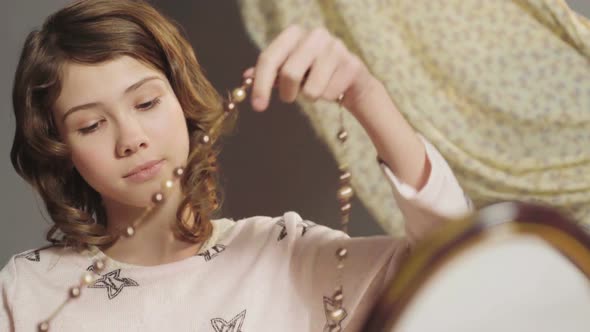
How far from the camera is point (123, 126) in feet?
1.92

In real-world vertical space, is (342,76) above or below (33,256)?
above

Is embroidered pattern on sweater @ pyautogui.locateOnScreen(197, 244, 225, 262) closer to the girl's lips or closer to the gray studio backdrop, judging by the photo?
the girl's lips

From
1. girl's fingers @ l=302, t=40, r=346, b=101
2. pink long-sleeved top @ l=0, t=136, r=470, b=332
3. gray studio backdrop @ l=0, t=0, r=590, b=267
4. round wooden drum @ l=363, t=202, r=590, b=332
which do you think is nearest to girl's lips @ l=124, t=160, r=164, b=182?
pink long-sleeved top @ l=0, t=136, r=470, b=332

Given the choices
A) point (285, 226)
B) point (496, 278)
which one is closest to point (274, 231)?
point (285, 226)

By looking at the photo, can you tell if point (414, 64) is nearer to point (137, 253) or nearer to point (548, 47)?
point (548, 47)

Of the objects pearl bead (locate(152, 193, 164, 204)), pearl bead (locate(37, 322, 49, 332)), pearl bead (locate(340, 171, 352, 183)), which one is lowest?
pearl bead (locate(37, 322, 49, 332))

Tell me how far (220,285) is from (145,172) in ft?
0.43

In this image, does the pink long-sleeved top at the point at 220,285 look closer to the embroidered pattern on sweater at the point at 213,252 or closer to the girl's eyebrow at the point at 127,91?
the embroidered pattern on sweater at the point at 213,252

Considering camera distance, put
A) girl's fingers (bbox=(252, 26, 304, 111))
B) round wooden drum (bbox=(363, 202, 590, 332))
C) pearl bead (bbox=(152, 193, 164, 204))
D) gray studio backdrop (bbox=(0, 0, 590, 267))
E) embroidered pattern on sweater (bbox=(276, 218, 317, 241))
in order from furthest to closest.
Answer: gray studio backdrop (bbox=(0, 0, 590, 267)) < embroidered pattern on sweater (bbox=(276, 218, 317, 241)) < pearl bead (bbox=(152, 193, 164, 204)) < girl's fingers (bbox=(252, 26, 304, 111)) < round wooden drum (bbox=(363, 202, 590, 332))

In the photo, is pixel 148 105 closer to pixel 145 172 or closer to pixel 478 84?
pixel 145 172

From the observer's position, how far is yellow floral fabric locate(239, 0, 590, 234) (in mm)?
1092

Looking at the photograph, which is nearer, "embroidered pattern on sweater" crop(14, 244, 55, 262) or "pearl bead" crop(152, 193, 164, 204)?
"pearl bead" crop(152, 193, 164, 204)

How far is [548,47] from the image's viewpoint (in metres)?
1.09

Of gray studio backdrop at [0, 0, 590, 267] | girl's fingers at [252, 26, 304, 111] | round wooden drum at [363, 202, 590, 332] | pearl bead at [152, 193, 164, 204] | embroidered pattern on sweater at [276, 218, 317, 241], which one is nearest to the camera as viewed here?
round wooden drum at [363, 202, 590, 332]
